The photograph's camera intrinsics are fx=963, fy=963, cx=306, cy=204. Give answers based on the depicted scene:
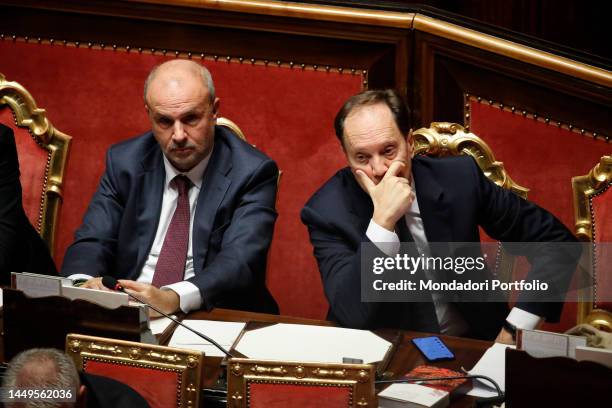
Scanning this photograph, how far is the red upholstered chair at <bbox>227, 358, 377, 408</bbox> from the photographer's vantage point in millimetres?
1824

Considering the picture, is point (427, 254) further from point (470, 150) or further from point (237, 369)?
point (237, 369)

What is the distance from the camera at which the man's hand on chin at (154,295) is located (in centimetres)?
240

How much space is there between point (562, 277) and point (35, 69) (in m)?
2.21

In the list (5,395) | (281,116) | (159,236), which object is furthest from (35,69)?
(5,395)

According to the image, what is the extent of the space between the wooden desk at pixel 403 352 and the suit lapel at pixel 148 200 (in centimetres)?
47

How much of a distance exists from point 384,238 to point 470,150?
52 centimetres

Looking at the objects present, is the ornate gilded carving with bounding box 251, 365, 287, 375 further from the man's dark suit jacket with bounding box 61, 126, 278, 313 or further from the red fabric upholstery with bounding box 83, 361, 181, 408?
the man's dark suit jacket with bounding box 61, 126, 278, 313

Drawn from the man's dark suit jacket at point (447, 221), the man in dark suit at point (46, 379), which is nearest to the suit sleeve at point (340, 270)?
the man's dark suit jacket at point (447, 221)

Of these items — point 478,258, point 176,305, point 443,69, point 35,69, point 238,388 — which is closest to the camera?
point 238,388

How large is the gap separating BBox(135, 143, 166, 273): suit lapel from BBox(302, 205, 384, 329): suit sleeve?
1.62ft

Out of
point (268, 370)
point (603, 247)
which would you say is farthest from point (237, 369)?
point (603, 247)

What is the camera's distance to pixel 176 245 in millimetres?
2852

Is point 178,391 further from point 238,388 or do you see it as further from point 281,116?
point 281,116

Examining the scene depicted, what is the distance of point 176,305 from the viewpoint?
2.48 metres
